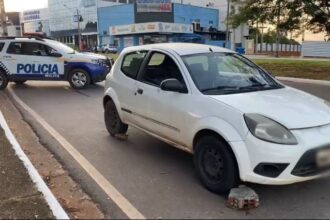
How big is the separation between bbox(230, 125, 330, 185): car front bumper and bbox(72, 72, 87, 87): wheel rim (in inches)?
446

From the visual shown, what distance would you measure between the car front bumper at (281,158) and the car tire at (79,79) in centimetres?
1127

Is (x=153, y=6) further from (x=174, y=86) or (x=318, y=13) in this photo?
(x=174, y=86)

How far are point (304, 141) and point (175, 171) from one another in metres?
1.94

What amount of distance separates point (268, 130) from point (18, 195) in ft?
9.31

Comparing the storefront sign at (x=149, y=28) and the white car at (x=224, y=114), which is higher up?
the storefront sign at (x=149, y=28)

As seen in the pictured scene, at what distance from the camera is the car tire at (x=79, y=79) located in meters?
15.3

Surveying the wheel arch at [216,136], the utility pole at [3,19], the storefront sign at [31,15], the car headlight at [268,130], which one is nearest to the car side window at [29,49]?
the utility pole at [3,19]

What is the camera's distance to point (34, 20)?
120 metres

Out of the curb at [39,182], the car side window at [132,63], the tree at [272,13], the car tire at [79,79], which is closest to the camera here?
the curb at [39,182]

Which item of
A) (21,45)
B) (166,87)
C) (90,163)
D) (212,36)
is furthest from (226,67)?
(212,36)

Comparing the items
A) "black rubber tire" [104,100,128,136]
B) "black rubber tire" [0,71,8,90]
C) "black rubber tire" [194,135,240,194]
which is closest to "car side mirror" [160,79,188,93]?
"black rubber tire" [194,135,240,194]

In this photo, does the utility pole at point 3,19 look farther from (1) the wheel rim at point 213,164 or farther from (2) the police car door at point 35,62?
(1) the wheel rim at point 213,164

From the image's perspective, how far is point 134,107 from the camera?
6789mm

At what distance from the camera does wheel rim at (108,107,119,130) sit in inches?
300
